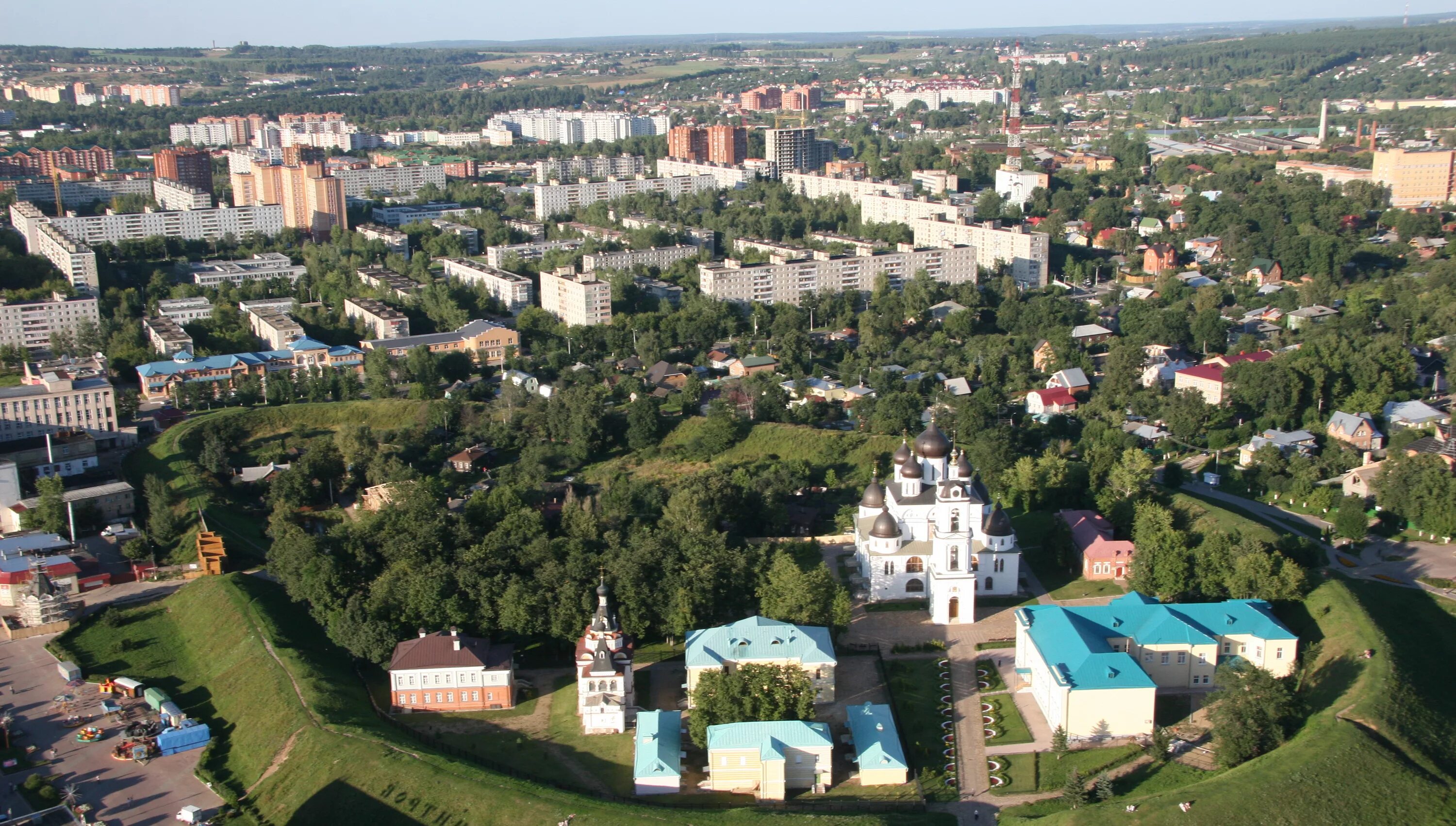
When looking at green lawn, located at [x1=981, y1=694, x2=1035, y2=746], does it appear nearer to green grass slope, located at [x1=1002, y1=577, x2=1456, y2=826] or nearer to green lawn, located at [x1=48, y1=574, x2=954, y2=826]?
green grass slope, located at [x1=1002, y1=577, x2=1456, y2=826]

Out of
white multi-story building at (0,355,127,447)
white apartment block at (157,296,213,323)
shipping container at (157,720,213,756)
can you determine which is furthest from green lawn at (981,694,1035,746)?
white apartment block at (157,296,213,323)

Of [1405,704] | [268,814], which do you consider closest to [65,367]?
[268,814]

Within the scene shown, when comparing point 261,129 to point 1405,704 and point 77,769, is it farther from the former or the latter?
point 1405,704

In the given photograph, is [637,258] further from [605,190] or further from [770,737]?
[770,737]

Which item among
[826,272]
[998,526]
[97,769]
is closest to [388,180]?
[826,272]

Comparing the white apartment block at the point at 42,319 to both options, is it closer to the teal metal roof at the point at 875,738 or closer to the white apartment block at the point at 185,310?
the white apartment block at the point at 185,310

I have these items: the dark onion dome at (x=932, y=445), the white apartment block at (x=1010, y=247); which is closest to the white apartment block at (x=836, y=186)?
the white apartment block at (x=1010, y=247)
